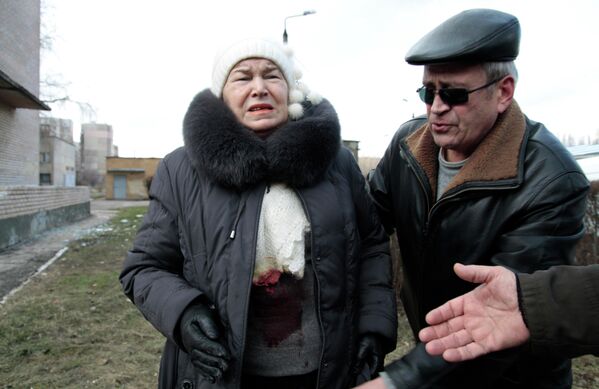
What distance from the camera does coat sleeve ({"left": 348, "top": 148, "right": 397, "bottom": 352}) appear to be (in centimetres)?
197

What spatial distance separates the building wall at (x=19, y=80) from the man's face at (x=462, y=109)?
752 inches

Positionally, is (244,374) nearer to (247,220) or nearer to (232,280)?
(232,280)

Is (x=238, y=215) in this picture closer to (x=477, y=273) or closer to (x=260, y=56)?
(x=260, y=56)

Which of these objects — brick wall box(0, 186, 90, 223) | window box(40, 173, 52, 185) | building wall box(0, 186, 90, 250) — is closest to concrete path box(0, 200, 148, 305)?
building wall box(0, 186, 90, 250)

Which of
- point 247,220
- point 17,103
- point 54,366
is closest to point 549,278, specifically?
point 247,220

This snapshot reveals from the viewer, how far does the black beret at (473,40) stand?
175 centimetres

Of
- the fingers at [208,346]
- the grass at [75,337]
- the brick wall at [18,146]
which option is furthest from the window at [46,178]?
the fingers at [208,346]

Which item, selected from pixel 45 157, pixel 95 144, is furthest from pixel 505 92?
pixel 95 144

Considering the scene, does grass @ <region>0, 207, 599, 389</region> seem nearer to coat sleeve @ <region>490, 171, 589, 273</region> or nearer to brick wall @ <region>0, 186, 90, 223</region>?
coat sleeve @ <region>490, 171, 589, 273</region>

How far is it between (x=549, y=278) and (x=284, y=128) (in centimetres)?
119

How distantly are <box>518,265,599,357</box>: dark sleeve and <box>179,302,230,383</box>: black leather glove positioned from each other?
3.55 ft

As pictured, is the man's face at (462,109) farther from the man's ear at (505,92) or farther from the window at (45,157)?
the window at (45,157)

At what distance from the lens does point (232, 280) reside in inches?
66.8

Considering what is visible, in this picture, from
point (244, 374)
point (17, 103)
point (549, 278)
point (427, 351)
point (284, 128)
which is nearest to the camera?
point (549, 278)
